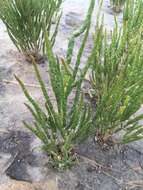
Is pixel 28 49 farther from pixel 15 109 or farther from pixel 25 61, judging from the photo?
pixel 15 109

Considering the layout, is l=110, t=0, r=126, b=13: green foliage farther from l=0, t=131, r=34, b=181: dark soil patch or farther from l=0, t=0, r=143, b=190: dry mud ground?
l=0, t=131, r=34, b=181: dark soil patch

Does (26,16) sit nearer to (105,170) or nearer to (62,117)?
(62,117)

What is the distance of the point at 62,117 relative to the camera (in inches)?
54.4

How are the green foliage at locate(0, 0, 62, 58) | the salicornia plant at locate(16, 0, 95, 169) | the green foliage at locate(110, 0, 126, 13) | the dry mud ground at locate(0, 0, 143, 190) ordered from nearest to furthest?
the salicornia plant at locate(16, 0, 95, 169) < the dry mud ground at locate(0, 0, 143, 190) < the green foliage at locate(0, 0, 62, 58) < the green foliage at locate(110, 0, 126, 13)

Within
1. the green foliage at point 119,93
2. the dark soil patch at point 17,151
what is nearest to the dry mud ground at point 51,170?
the dark soil patch at point 17,151

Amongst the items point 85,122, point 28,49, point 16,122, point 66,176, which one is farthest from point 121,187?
point 28,49

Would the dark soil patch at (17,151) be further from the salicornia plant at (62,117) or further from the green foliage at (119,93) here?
the green foliage at (119,93)

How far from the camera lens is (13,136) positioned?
1691 millimetres

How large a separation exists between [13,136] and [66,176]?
389mm

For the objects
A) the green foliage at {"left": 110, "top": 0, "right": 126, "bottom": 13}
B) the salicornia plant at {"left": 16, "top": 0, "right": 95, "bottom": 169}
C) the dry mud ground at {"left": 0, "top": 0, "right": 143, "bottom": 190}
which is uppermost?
the salicornia plant at {"left": 16, "top": 0, "right": 95, "bottom": 169}

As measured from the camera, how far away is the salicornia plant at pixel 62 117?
130 centimetres

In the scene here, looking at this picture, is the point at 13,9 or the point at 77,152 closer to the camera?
the point at 77,152

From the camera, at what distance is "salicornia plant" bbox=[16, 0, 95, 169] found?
1304 mm

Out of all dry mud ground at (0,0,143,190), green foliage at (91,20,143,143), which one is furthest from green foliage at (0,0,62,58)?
green foliage at (91,20,143,143)
